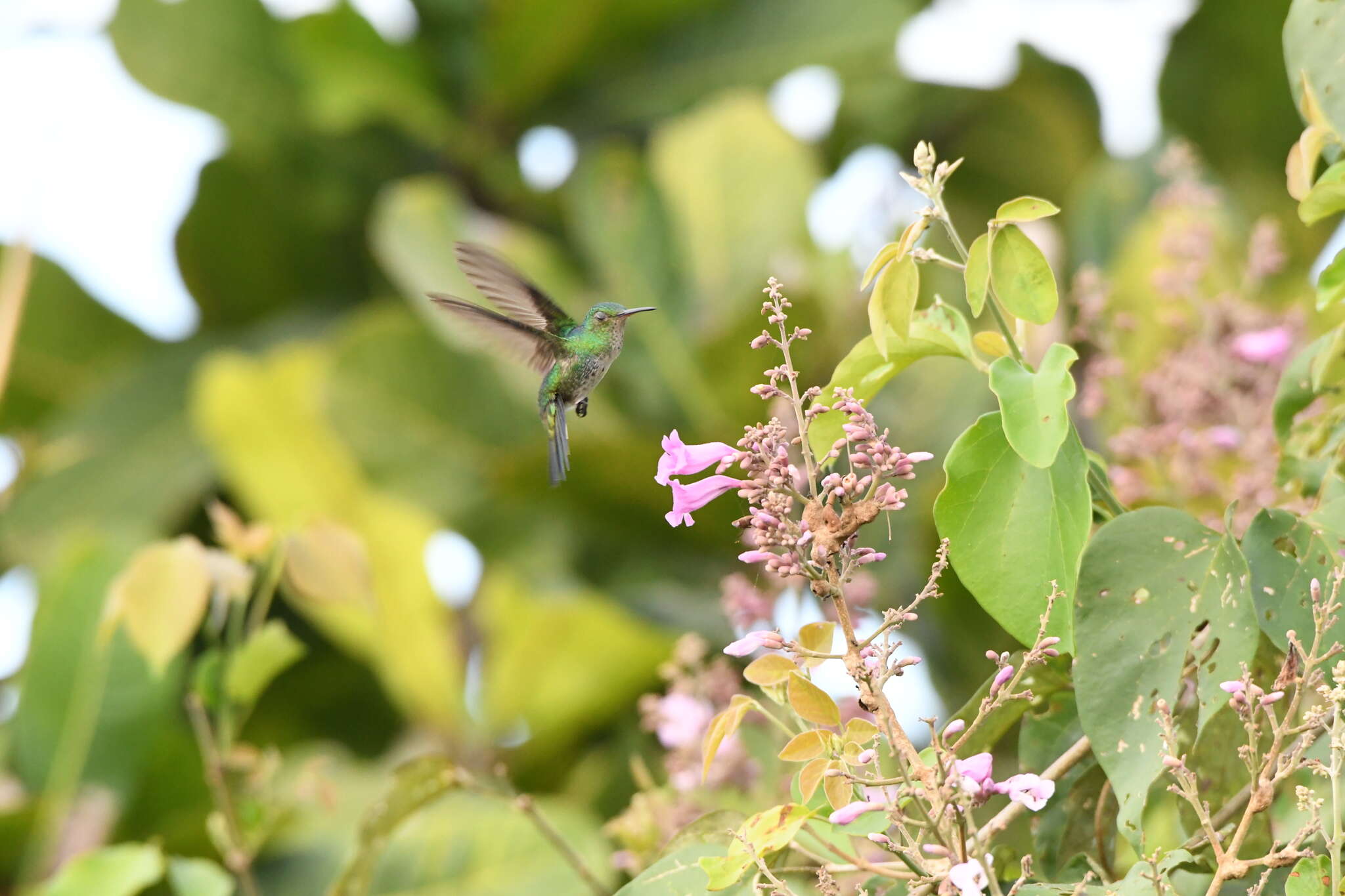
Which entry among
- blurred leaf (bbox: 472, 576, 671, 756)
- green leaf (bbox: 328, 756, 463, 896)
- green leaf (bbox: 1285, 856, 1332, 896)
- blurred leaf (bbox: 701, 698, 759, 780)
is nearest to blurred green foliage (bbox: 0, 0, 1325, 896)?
blurred leaf (bbox: 472, 576, 671, 756)

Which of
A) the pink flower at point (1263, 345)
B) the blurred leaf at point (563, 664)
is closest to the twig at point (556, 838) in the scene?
the pink flower at point (1263, 345)

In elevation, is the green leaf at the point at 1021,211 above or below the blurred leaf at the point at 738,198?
above

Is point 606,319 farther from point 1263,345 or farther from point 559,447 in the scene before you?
point 1263,345

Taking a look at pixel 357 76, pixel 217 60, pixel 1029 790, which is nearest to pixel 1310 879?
pixel 1029 790

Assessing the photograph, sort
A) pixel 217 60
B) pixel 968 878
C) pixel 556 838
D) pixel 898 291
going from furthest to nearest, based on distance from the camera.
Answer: pixel 217 60
pixel 556 838
pixel 898 291
pixel 968 878

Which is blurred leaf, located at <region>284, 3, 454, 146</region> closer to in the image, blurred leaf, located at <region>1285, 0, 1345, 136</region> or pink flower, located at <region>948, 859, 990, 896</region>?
blurred leaf, located at <region>1285, 0, 1345, 136</region>

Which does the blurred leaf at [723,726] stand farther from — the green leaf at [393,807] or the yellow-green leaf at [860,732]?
the green leaf at [393,807]
